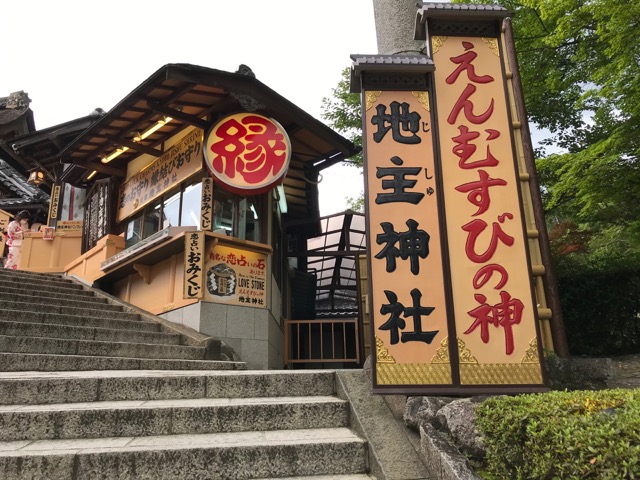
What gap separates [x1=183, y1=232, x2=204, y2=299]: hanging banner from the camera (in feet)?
30.5

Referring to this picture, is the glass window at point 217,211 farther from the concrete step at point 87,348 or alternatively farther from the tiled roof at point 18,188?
the tiled roof at point 18,188

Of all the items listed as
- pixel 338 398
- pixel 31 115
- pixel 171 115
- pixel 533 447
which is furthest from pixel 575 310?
pixel 31 115

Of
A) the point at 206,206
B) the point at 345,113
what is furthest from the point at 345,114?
the point at 206,206

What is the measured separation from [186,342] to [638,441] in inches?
293

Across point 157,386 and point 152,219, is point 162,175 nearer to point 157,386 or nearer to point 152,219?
point 152,219

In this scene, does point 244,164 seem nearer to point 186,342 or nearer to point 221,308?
point 221,308

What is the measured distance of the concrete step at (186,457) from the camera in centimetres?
295

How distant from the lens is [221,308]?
9484mm

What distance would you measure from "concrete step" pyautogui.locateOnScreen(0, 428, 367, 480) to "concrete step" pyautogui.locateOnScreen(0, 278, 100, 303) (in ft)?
21.5

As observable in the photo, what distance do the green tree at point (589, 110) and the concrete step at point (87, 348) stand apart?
324 inches

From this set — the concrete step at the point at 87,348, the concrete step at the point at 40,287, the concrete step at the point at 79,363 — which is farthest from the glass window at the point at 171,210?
the concrete step at the point at 79,363

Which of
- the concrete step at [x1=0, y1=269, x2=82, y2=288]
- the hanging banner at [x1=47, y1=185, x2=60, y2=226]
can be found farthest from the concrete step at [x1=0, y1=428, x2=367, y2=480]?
the hanging banner at [x1=47, y1=185, x2=60, y2=226]

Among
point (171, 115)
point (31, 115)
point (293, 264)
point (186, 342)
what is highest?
point (31, 115)

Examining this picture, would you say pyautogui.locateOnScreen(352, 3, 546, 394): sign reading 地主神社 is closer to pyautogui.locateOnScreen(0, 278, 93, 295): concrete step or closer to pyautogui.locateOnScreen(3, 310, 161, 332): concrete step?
pyautogui.locateOnScreen(3, 310, 161, 332): concrete step
